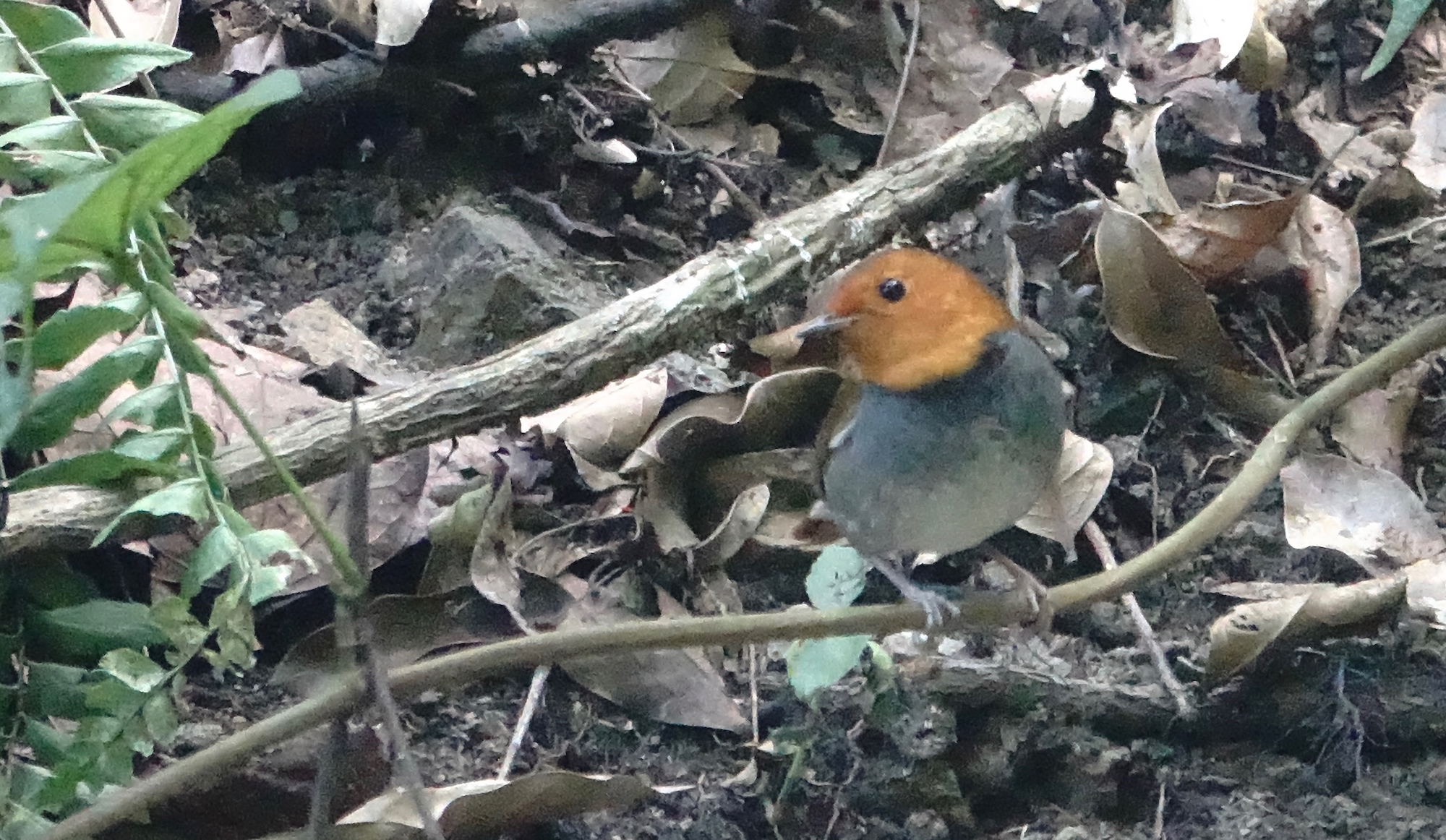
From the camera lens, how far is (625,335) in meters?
2.17

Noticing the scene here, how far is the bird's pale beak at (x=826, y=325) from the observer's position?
201 centimetres

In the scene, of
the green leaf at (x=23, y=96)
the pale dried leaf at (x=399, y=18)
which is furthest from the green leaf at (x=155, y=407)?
the pale dried leaf at (x=399, y=18)

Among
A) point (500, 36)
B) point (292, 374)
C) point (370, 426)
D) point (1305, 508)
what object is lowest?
point (1305, 508)

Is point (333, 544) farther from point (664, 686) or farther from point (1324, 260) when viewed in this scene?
point (1324, 260)

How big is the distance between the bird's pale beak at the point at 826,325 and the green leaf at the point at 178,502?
3.12ft

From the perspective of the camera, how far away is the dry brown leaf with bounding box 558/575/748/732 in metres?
1.98

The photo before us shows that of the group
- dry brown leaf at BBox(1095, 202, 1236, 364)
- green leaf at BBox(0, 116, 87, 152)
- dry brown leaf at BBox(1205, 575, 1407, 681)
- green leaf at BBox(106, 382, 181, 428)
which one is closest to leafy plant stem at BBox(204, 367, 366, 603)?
green leaf at BBox(106, 382, 181, 428)

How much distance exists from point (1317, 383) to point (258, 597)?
6.45 feet

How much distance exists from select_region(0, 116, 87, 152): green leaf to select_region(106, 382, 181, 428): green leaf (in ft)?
1.12

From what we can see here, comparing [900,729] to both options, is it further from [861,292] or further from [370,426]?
[370,426]

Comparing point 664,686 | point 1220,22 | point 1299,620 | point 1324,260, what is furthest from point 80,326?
point 1220,22

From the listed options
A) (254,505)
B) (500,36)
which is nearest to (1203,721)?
(254,505)

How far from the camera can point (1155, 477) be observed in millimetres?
2273

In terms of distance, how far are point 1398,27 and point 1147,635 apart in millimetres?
1611
